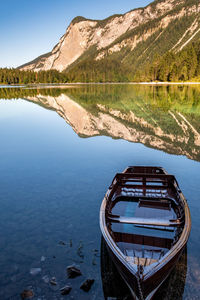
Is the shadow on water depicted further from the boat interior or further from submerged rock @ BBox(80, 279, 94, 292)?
the boat interior

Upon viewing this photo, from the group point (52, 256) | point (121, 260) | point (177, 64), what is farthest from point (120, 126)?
point (177, 64)

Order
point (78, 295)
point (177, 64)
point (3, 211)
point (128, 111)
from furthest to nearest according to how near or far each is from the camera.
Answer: point (177, 64)
point (128, 111)
point (3, 211)
point (78, 295)

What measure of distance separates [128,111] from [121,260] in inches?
1572

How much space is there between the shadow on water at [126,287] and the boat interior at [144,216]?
80cm

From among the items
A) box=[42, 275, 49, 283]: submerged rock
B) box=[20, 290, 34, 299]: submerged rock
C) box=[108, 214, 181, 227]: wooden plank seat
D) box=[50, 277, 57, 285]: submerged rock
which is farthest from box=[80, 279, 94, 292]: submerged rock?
box=[108, 214, 181, 227]: wooden plank seat

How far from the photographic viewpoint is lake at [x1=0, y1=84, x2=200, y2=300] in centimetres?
854

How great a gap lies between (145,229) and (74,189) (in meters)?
6.10

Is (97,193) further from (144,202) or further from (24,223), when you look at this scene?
(24,223)

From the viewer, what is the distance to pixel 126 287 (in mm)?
7824

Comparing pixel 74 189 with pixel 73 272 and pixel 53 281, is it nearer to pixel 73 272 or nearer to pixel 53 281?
pixel 73 272

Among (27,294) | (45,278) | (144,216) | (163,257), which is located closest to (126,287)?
(163,257)

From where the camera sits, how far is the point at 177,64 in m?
143

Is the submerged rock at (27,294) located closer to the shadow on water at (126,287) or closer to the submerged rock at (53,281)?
the submerged rock at (53,281)

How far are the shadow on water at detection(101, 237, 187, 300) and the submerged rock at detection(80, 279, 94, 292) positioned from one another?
430mm
